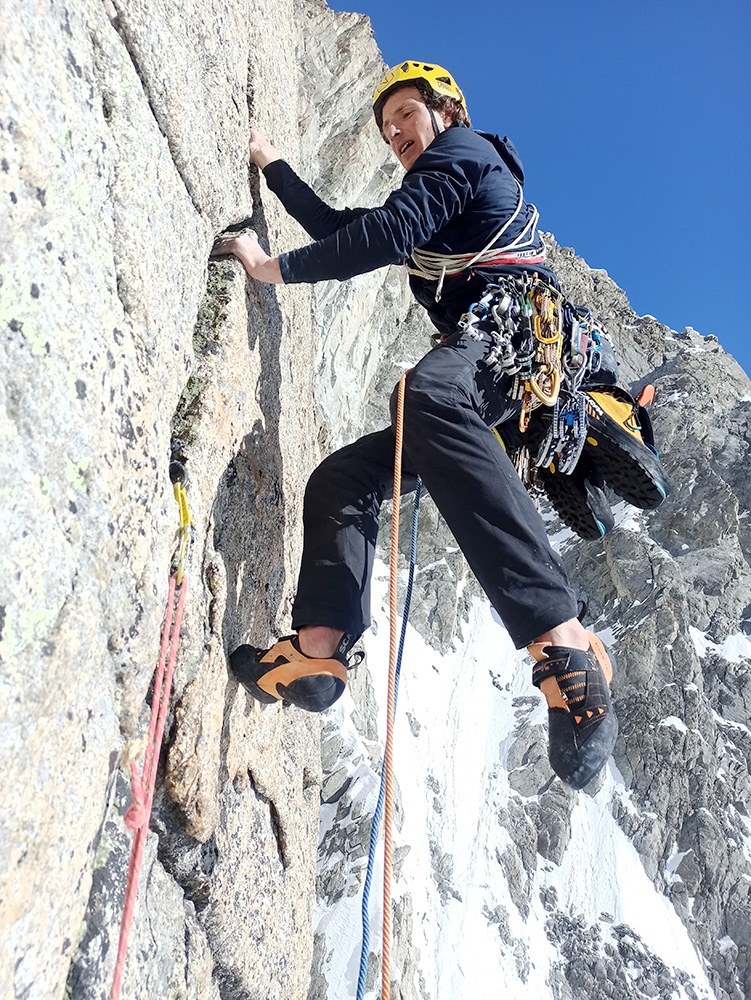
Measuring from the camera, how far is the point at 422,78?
326cm

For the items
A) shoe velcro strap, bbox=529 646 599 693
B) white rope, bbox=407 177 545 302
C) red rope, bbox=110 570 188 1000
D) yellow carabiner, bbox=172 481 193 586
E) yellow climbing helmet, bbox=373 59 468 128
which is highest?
yellow climbing helmet, bbox=373 59 468 128

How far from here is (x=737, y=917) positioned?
30.3m

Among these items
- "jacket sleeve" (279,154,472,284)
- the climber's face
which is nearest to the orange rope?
"jacket sleeve" (279,154,472,284)

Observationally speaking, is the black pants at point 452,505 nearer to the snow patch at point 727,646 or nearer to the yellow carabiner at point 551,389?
the yellow carabiner at point 551,389

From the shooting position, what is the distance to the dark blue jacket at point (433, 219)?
2.56 metres

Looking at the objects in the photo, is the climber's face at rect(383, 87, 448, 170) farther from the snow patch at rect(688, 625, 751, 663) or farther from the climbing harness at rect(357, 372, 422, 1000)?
the snow patch at rect(688, 625, 751, 663)

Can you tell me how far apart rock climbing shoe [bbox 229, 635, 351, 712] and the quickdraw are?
139 centimetres

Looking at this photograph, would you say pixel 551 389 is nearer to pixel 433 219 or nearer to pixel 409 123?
pixel 433 219

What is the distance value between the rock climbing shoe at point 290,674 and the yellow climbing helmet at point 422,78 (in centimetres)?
261

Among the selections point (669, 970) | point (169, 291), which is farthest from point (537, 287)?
point (669, 970)

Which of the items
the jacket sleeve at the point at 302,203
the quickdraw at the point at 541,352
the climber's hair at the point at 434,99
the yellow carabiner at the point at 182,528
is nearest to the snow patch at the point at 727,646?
the quickdraw at the point at 541,352

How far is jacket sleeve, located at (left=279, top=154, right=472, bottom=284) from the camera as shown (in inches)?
100.0

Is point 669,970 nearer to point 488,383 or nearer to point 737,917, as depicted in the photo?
point 737,917

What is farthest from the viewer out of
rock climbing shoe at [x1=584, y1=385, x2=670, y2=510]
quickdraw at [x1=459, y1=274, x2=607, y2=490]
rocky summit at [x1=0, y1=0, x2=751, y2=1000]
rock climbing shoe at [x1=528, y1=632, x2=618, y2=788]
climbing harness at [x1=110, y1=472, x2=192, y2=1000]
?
rock climbing shoe at [x1=584, y1=385, x2=670, y2=510]
